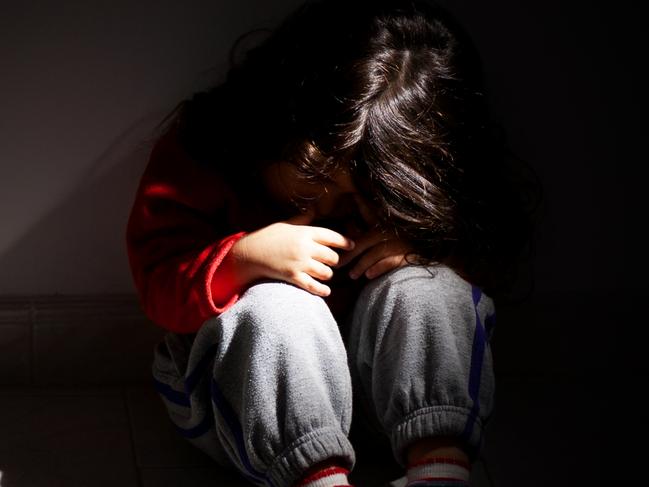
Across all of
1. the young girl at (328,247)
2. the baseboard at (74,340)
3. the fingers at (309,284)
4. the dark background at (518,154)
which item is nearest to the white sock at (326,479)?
the young girl at (328,247)

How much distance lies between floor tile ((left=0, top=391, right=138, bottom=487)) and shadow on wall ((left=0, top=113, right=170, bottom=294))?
6.0 inches

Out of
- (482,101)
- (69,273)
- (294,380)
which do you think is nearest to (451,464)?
(294,380)

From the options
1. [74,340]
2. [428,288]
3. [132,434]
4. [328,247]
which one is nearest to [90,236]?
[74,340]

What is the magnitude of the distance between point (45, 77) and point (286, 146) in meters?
0.37

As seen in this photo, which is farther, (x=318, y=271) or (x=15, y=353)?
(x=15, y=353)

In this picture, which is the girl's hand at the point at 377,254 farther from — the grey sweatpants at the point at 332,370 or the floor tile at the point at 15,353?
the floor tile at the point at 15,353

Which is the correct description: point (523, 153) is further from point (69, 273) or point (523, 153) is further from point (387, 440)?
point (69, 273)

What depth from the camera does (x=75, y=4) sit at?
1.13 meters

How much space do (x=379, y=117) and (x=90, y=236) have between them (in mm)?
481

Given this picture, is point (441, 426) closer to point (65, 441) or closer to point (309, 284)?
point (309, 284)

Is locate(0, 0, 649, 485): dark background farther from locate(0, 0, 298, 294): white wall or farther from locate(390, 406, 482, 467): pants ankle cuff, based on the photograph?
locate(390, 406, 482, 467): pants ankle cuff

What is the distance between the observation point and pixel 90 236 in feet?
4.09

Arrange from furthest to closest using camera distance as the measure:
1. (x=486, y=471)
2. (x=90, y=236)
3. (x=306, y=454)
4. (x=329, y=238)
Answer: (x=90, y=236) → (x=486, y=471) → (x=329, y=238) → (x=306, y=454)

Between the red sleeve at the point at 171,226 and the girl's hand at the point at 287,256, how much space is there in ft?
0.13
